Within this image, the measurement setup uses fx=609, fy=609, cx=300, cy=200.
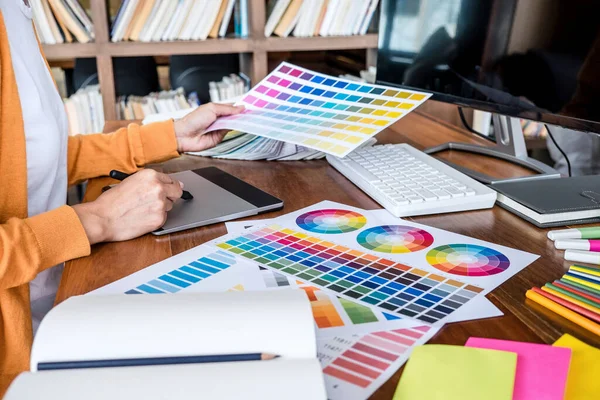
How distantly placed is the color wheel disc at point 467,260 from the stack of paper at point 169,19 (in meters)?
1.35

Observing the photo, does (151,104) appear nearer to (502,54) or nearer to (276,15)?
(276,15)

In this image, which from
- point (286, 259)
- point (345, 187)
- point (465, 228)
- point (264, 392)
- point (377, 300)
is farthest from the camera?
point (345, 187)

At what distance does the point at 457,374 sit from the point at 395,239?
0.35 meters

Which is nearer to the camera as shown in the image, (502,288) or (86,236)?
(502,288)

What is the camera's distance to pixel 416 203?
3.08 feet

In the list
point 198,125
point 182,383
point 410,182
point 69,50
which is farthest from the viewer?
point 69,50

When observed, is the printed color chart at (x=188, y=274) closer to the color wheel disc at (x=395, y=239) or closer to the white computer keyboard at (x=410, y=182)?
the color wheel disc at (x=395, y=239)

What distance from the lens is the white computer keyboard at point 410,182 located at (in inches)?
37.4

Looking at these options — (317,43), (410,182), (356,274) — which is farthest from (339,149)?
(317,43)

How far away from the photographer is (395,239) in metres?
0.85

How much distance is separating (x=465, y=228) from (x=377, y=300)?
28cm

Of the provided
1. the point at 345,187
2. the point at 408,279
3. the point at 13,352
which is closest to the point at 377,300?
the point at 408,279

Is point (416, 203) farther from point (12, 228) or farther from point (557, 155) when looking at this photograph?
point (557, 155)

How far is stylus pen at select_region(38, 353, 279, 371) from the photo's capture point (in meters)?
0.49
